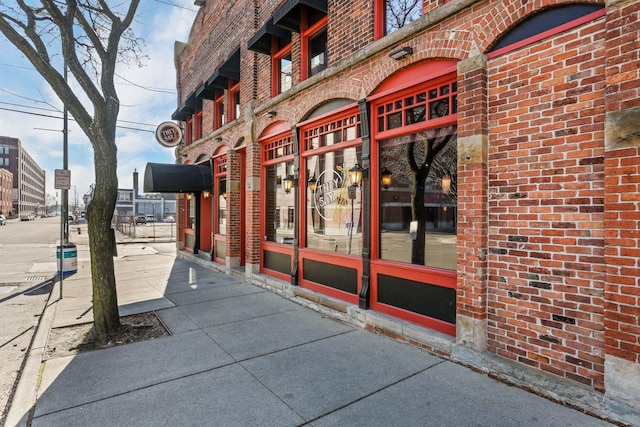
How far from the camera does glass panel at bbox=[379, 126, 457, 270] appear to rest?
482cm

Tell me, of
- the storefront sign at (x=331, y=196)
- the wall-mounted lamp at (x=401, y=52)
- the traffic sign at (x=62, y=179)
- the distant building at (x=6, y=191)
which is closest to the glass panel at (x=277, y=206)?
the storefront sign at (x=331, y=196)

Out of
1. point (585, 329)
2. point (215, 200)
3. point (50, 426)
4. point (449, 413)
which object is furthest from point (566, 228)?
point (215, 200)

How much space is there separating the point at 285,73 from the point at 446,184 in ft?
17.2

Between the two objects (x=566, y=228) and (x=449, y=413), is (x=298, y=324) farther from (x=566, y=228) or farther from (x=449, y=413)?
A: (x=566, y=228)

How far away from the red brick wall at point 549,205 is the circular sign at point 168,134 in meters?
12.6

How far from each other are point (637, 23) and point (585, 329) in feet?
9.02

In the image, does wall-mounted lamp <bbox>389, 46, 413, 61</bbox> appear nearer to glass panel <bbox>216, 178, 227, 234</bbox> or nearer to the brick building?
the brick building

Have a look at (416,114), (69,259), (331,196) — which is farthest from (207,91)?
(416,114)

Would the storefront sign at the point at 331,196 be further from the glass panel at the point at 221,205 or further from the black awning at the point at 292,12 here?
the glass panel at the point at 221,205

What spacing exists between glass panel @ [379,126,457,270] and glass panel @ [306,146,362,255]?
0.66 m

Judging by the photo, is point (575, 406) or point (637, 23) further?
point (575, 406)

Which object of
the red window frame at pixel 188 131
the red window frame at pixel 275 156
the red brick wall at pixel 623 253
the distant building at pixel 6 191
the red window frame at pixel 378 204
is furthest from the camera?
the distant building at pixel 6 191

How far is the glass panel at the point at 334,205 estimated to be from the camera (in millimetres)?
6324

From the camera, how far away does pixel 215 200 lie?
39.2 feet
